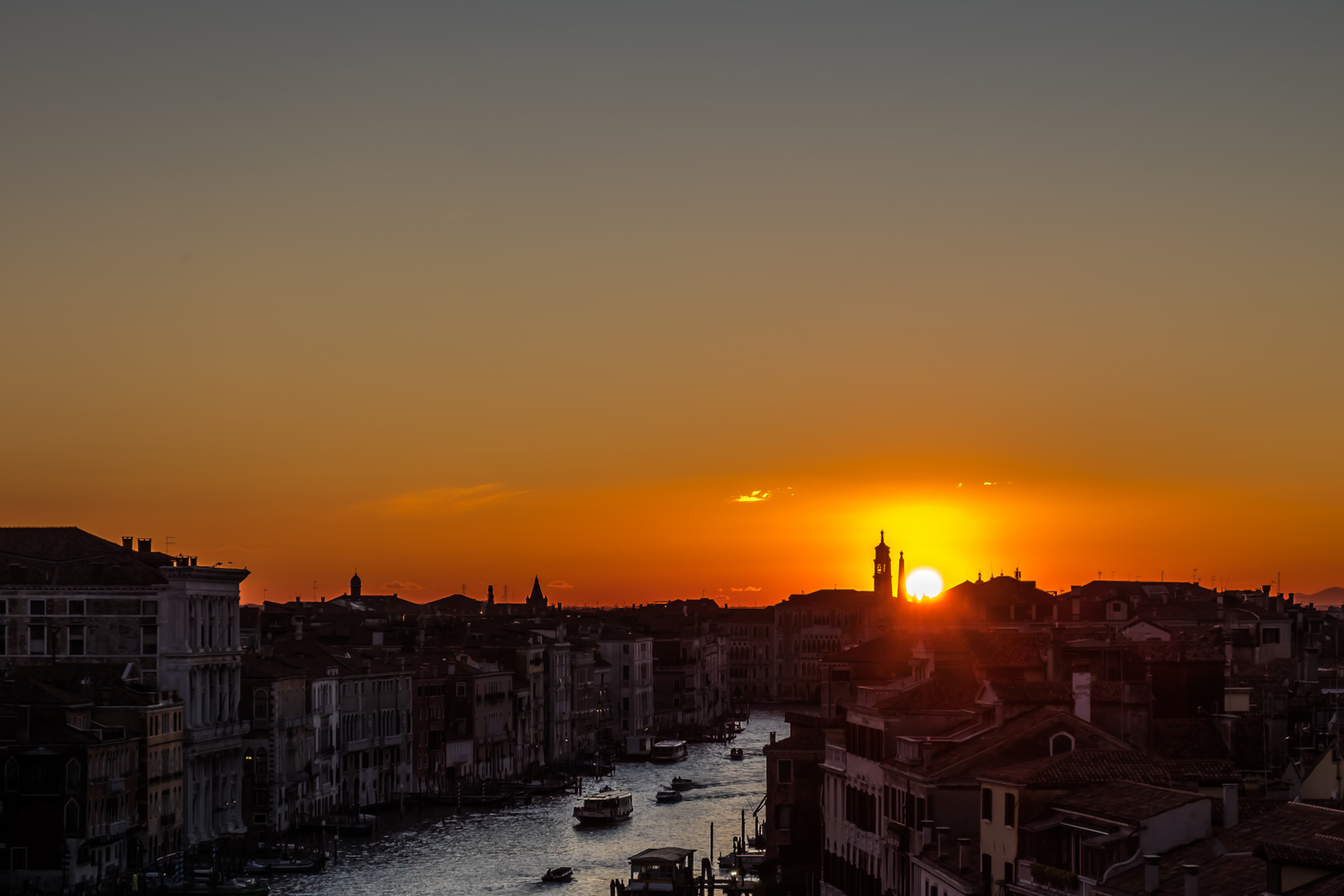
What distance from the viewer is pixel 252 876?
232 feet

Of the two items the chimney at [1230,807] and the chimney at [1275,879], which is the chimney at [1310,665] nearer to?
the chimney at [1230,807]

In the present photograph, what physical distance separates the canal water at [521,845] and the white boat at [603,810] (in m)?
0.61

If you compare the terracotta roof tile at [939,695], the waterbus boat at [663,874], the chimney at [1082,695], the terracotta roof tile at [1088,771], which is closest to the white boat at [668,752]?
the waterbus boat at [663,874]

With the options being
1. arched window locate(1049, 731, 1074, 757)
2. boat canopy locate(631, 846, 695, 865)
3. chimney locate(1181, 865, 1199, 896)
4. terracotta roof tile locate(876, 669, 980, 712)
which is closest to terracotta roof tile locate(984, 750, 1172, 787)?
arched window locate(1049, 731, 1074, 757)

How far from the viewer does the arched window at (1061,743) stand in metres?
37.2

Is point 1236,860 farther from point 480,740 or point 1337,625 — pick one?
point 1337,625

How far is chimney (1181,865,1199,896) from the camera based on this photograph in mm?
26359

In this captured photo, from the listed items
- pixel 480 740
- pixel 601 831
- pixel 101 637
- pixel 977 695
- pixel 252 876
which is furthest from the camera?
pixel 480 740

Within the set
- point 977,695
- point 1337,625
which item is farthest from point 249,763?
point 1337,625

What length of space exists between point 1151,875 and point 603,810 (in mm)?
63970

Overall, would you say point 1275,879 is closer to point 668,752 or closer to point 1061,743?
point 1061,743

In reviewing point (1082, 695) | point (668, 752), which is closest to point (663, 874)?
point (1082, 695)

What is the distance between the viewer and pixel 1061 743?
122 ft

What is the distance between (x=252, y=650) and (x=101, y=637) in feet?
65.0
